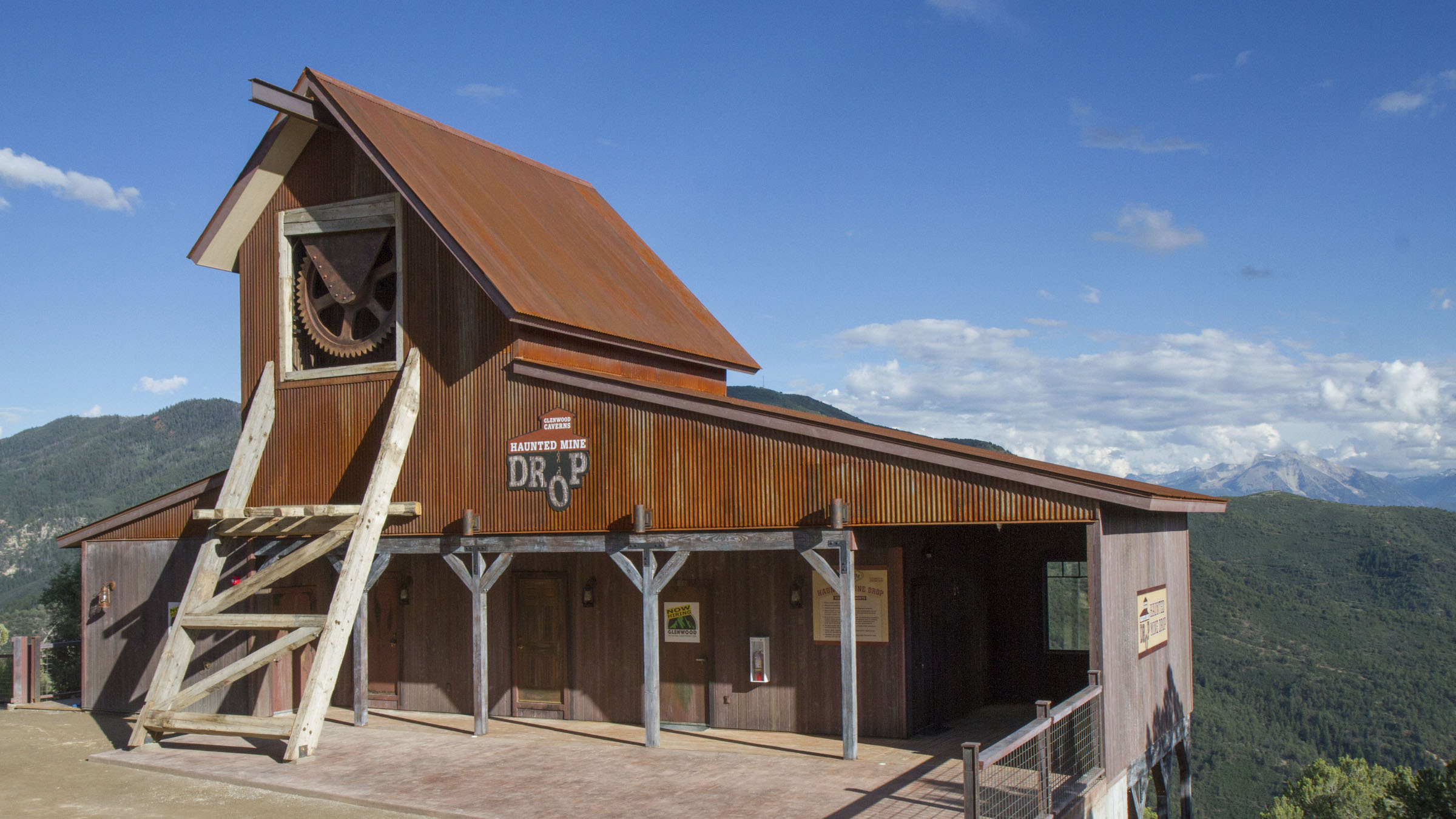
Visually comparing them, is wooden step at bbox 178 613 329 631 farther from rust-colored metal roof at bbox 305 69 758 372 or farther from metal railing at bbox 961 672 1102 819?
metal railing at bbox 961 672 1102 819

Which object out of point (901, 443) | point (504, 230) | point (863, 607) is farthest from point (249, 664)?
point (901, 443)

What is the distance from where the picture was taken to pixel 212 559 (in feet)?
48.8

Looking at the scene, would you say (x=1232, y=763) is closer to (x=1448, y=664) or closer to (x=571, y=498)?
(x=1448, y=664)

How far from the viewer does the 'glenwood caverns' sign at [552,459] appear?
13.9 meters

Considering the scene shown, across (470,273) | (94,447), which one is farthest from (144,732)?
(94,447)

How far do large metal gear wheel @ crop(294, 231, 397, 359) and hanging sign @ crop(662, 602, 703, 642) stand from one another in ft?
17.6

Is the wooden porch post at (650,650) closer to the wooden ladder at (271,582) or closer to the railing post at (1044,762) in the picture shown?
the wooden ladder at (271,582)

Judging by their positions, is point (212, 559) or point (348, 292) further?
point (348, 292)

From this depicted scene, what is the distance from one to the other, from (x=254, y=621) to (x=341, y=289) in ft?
15.3

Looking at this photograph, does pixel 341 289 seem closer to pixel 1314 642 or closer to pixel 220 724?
pixel 220 724

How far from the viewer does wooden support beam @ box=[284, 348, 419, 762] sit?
502 inches

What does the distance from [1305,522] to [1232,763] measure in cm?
6757

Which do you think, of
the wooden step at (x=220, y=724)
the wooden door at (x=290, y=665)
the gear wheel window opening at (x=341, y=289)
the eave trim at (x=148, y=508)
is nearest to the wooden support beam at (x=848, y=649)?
the wooden step at (x=220, y=724)

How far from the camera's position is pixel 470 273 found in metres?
14.1
